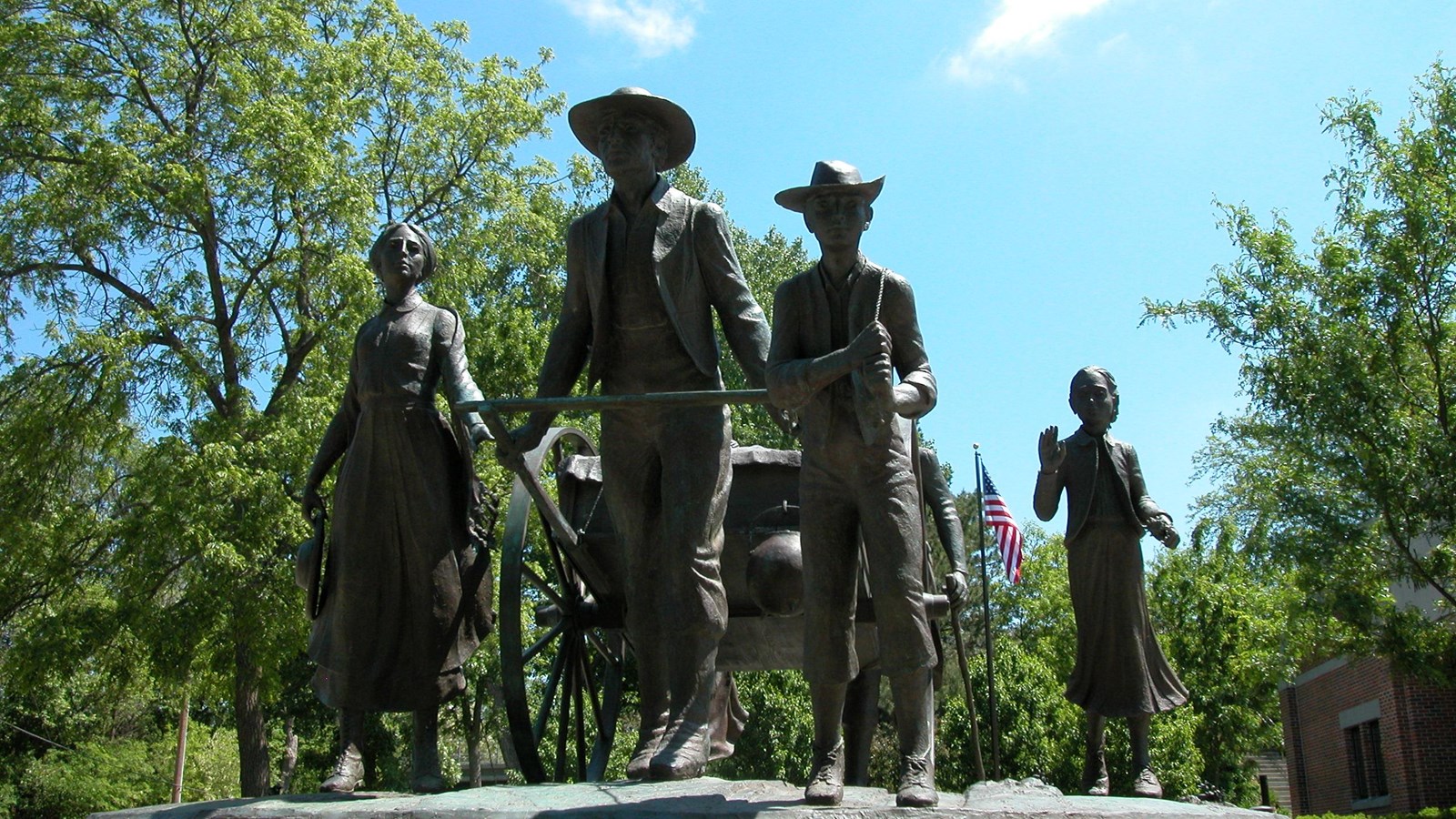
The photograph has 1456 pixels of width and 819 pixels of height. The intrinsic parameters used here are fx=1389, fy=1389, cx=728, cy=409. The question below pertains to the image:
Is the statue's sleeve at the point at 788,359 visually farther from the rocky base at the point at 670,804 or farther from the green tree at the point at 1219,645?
the green tree at the point at 1219,645

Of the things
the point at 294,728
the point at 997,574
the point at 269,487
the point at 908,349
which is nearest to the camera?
the point at 908,349

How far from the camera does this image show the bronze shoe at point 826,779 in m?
4.52

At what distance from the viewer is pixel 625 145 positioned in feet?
19.7

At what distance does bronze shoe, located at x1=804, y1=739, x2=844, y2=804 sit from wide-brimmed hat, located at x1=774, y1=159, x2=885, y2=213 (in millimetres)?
1964

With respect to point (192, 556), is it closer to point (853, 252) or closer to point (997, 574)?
point (853, 252)

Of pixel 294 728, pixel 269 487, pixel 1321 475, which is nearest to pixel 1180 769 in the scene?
pixel 1321 475

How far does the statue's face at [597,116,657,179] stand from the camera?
19.6 ft

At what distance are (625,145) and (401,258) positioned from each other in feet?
3.66

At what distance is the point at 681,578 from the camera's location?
223 inches

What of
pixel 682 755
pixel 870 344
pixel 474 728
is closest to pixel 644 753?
pixel 682 755

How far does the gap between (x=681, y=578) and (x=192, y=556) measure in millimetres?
12359

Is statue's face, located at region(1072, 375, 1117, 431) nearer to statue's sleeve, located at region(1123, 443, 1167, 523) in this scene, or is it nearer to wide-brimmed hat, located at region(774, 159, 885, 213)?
statue's sleeve, located at region(1123, 443, 1167, 523)

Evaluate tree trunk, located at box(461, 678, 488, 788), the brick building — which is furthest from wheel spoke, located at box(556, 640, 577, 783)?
the brick building

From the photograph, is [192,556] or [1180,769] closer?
[192,556]
